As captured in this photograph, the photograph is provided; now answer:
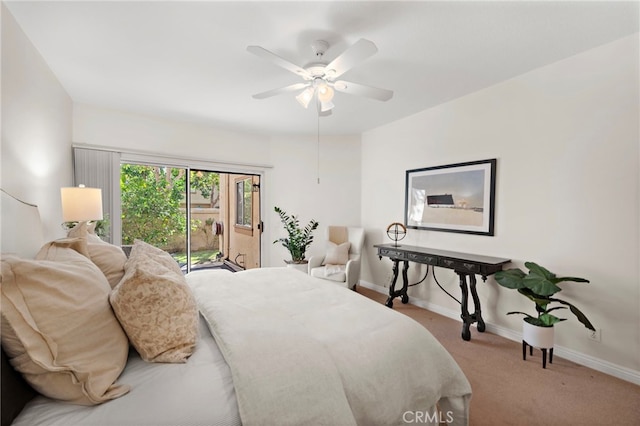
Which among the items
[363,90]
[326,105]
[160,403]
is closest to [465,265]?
[363,90]

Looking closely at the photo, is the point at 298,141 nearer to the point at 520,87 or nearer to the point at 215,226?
the point at 215,226

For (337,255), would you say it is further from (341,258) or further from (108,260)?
(108,260)

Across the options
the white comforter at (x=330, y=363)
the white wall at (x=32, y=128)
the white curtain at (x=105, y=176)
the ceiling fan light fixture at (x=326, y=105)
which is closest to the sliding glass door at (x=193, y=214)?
the white curtain at (x=105, y=176)

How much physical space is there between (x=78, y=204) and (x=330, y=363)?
8.27 feet

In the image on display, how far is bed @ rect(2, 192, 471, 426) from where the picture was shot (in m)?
0.85

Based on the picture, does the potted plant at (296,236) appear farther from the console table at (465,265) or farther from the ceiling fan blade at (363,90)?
the ceiling fan blade at (363,90)

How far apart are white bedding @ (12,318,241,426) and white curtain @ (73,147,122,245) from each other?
2.96 m

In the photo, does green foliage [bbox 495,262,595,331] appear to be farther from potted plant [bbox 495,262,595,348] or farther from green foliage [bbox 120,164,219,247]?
green foliage [bbox 120,164,219,247]

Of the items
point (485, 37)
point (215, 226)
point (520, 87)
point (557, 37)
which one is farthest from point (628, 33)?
point (215, 226)

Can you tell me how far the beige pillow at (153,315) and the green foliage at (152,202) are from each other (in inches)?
122

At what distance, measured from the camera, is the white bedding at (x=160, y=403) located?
2.68 feet

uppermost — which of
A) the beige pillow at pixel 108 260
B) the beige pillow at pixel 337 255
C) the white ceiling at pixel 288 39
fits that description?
the white ceiling at pixel 288 39

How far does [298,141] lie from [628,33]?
371cm

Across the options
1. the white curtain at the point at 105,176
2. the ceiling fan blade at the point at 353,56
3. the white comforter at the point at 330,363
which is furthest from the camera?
the white curtain at the point at 105,176
